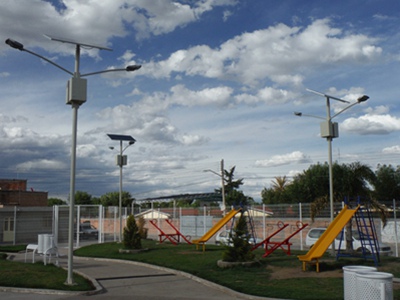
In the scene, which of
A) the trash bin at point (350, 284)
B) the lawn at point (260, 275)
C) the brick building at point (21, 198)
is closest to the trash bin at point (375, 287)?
the trash bin at point (350, 284)

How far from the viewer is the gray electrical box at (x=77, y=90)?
498 inches

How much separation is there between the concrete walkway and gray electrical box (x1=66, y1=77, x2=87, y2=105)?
16.2ft

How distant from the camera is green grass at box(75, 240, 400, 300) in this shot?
36.6 feet

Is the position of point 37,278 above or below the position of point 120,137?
below

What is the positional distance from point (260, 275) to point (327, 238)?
9.13 ft

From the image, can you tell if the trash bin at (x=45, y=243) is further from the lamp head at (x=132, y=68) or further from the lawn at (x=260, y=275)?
the lamp head at (x=132, y=68)

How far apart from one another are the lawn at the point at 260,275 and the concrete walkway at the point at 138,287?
1.03ft

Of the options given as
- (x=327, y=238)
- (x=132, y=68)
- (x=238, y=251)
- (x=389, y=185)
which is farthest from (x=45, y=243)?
(x=389, y=185)

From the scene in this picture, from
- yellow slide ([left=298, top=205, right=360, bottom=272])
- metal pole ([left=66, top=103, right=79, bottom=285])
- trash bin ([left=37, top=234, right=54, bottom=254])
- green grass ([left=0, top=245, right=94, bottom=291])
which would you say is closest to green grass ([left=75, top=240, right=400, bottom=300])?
yellow slide ([left=298, top=205, right=360, bottom=272])

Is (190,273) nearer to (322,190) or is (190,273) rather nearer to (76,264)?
(76,264)

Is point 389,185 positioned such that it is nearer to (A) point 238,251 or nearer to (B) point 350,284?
(A) point 238,251

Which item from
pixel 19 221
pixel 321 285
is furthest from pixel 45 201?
pixel 321 285

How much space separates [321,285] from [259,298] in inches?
83.6

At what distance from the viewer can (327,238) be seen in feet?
50.0
